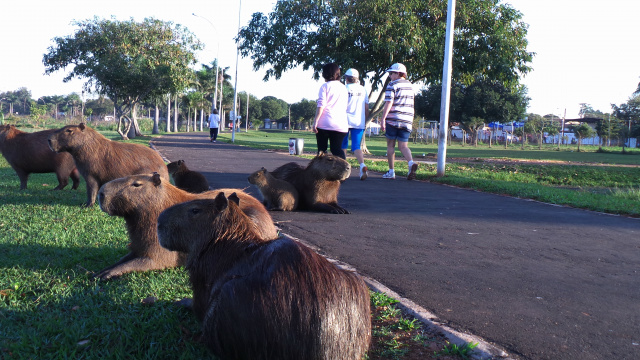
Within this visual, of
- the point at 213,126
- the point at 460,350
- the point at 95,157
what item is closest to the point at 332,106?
the point at 95,157

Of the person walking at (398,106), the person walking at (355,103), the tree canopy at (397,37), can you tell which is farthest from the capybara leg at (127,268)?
the tree canopy at (397,37)

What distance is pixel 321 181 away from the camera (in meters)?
6.17

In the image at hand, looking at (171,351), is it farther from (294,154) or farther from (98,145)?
(294,154)

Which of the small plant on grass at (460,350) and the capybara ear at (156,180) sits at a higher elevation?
the capybara ear at (156,180)

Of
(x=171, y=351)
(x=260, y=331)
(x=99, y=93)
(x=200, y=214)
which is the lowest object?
(x=171, y=351)

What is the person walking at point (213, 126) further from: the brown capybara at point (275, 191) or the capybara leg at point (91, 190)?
the brown capybara at point (275, 191)

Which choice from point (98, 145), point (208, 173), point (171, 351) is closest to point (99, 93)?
point (208, 173)

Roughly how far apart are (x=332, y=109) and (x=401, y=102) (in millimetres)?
2280

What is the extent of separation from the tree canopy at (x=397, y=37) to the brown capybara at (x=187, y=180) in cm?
1369

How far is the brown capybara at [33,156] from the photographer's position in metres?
7.50

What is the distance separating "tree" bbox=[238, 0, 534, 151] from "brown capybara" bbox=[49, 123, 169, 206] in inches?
546

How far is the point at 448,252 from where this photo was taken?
429cm

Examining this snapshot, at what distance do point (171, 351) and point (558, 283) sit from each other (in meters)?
2.60

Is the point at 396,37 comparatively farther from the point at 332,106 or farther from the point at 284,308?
the point at 284,308
